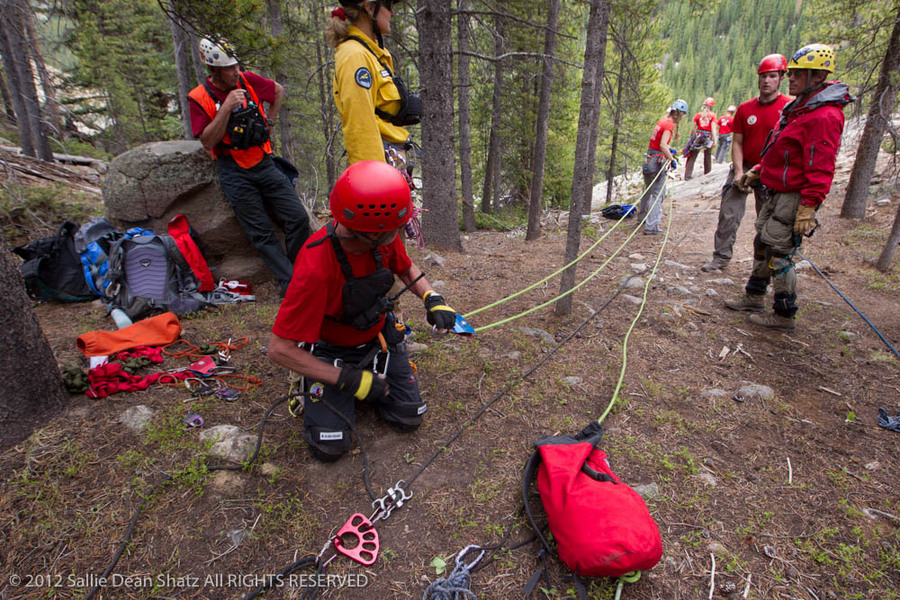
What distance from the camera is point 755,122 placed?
18.6 ft

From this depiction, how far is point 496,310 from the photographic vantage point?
5363mm

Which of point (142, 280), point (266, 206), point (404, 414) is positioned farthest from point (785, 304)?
point (142, 280)

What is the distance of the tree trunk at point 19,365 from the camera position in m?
2.67

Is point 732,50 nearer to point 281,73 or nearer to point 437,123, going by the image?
point 281,73

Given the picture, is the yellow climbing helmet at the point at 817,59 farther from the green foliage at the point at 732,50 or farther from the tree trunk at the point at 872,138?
the green foliage at the point at 732,50

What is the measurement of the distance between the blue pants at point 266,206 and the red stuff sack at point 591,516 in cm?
401

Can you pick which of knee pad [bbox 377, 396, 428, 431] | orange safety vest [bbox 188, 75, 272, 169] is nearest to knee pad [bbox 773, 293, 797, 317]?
knee pad [bbox 377, 396, 428, 431]

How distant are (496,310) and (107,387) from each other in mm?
3937

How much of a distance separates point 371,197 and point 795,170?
4668 mm

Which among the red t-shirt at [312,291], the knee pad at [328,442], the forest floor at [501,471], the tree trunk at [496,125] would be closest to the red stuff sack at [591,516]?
the forest floor at [501,471]

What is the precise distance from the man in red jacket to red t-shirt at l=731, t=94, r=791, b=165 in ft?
2.95

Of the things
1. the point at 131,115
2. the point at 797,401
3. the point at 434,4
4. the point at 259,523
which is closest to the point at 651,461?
the point at 797,401

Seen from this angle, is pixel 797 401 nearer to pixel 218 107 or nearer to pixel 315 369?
pixel 315 369

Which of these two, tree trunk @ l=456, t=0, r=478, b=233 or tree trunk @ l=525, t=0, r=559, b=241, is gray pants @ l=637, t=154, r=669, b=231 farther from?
tree trunk @ l=456, t=0, r=478, b=233
